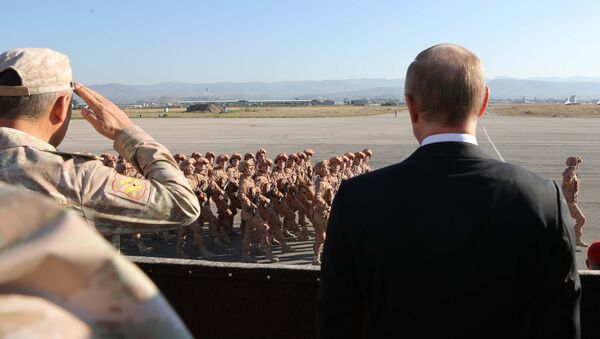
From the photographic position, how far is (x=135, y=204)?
1.64 m

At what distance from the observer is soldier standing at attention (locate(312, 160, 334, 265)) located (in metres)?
9.22

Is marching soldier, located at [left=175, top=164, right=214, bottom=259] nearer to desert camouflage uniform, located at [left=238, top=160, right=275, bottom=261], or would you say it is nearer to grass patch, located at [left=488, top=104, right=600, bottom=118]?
desert camouflage uniform, located at [left=238, top=160, right=275, bottom=261]

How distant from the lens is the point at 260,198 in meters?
9.84

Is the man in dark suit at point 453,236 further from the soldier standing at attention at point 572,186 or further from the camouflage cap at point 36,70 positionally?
the soldier standing at attention at point 572,186

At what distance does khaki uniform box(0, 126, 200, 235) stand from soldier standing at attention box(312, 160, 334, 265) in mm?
7364

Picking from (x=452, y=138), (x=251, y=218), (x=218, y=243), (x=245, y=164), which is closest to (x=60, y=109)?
(x=452, y=138)

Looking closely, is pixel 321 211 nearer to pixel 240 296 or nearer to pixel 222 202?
pixel 222 202

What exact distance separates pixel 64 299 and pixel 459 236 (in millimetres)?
1196

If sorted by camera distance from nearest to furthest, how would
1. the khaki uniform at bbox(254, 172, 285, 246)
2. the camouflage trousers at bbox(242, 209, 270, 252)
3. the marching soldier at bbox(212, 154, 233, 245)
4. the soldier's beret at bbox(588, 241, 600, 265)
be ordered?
the soldier's beret at bbox(588, 241, 600, 265)
the camouflage trousers at bbox(242, 209, 270, 252)
the khaki uniform at bbox(254, 172, 285, 246)
the marching soldier at bbox(212, 154, 233, 245)

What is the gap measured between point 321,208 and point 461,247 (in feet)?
25.3

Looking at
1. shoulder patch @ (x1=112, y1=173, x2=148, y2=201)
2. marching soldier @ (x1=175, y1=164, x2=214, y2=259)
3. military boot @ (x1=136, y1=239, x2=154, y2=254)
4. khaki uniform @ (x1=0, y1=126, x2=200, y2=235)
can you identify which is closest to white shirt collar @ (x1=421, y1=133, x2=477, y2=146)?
khaki uniform @ (x1=0, y1=126, x2=200, y2=235)

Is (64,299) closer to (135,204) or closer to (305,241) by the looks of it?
(135,204)

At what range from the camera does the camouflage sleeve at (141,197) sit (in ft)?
5.33

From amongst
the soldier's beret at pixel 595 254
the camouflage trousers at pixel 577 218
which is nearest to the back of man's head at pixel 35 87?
the soldier's beret at pixel 595 254
